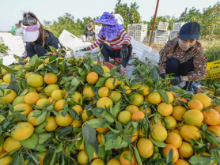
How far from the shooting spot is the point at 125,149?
1.93 ft

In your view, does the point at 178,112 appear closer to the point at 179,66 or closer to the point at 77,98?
the point at 77,98

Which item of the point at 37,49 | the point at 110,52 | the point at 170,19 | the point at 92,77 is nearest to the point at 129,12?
the point at 170,19

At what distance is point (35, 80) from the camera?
31.8 inches

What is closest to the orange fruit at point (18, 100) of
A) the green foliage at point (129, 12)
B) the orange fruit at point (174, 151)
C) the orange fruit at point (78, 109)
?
the orange fruit at point (78, 109)

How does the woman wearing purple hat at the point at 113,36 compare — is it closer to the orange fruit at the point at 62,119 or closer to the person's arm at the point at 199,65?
the person's arm at the point at 199,65

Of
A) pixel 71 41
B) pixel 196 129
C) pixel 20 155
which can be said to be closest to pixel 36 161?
pixel 20 155

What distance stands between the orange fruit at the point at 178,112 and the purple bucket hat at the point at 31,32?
211 centimetres

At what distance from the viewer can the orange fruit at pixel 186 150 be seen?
60 cm

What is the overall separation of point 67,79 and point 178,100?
2.27 ft

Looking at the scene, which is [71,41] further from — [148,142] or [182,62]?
[148,142]

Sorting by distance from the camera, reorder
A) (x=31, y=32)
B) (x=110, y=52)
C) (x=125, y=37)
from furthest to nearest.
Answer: (x=110, y=52) < (x=125, y=37) < (x=31, y=32)

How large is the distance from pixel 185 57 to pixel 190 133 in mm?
1343

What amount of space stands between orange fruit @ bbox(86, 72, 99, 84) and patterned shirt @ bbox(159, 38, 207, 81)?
4.08 ft

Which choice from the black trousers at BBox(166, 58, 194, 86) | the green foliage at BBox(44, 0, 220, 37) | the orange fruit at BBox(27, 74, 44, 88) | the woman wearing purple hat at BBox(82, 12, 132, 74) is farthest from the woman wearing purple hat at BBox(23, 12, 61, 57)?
the green foliage at BBox(44, 0, 220, 37)
